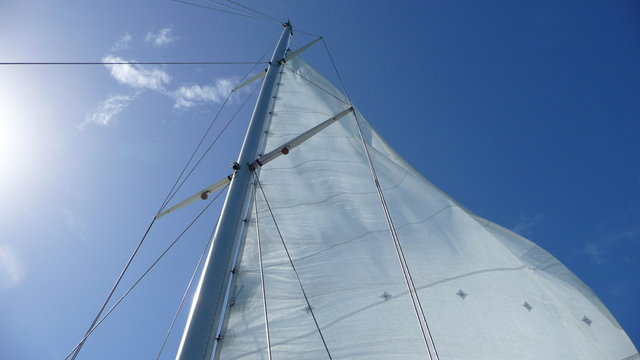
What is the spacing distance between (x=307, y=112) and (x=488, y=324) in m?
4.12

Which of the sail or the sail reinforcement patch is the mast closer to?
the sail

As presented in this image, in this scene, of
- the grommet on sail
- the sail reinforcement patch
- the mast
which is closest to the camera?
the mast

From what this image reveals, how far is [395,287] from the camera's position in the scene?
112 inches

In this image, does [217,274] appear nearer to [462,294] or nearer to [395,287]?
[395,287]

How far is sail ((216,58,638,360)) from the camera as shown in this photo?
2.42m

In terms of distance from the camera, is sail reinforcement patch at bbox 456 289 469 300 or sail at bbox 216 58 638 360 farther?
sail reinforcement patch at bbox 456 289 469 300

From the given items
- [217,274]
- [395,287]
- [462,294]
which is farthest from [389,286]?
[217,274]

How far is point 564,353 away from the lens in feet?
7.67

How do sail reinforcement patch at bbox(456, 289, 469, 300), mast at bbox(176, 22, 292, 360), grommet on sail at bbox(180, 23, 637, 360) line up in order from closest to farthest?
mast at bbox(176, 22, 292, 360) < grommet on sail at bbox(180, 23, 637, 360) < sail reinforcement patch at bbox(456, 289, 469, 300)

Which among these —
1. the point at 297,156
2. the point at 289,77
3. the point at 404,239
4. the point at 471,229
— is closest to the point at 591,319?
the point at 471,229

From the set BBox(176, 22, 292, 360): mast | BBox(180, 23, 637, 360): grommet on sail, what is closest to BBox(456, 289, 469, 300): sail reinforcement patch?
BBox(180, 23, 637, 360): grommet on sail

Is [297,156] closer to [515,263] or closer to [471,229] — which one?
[471,229]

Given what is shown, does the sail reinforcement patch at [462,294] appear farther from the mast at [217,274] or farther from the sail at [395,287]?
the mast at [217,274]

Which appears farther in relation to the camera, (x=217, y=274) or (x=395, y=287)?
(x=395, y=287)
